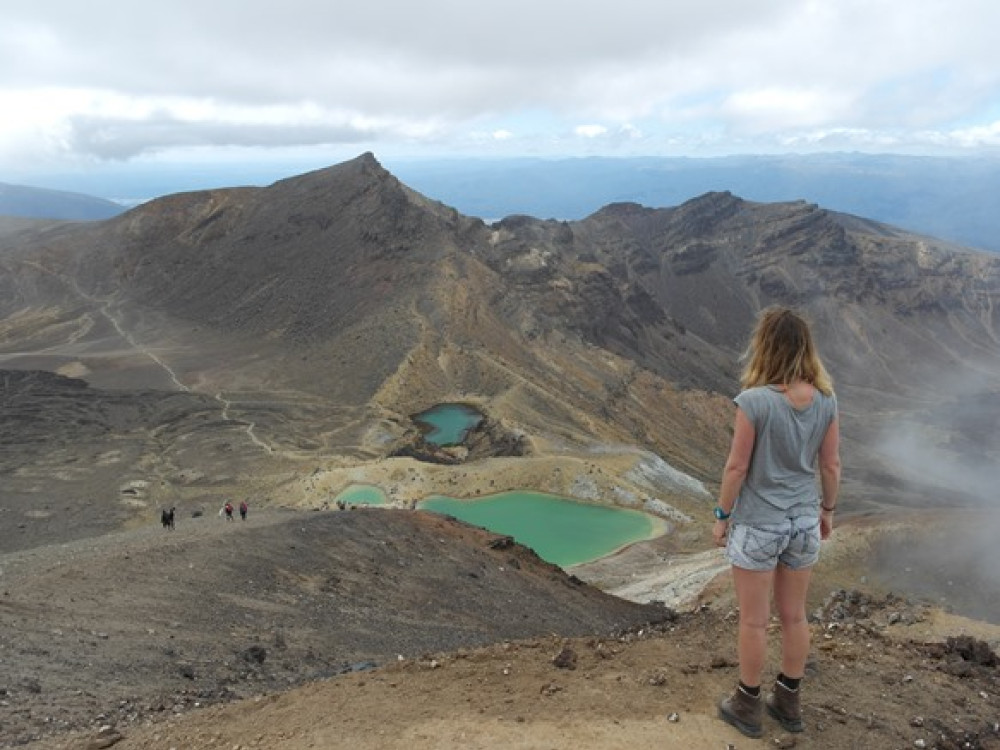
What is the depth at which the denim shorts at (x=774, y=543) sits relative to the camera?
6922 millimetres

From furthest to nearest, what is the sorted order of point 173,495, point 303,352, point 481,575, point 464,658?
point 303,352, point 173,495, point 481,575, point 464,658

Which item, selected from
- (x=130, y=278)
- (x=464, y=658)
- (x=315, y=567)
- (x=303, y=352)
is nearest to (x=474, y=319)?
(x=303, y=352)

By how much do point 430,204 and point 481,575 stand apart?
8874 cm

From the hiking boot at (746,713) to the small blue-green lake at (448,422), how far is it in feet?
177

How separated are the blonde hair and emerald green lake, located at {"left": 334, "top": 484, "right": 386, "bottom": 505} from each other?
40367 millimetres

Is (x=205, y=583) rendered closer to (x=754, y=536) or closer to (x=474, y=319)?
(x=754, y=536)

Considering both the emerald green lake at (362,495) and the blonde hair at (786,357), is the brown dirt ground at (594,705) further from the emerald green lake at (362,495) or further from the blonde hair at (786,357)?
the emerald green lake at (362,495)

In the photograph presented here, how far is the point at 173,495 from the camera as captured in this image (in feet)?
158

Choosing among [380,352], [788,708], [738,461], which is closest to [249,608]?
[788,708]

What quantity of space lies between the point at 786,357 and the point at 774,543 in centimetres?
156

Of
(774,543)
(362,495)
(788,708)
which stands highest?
(774,543)

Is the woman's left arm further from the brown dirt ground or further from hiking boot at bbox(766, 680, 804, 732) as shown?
the brown dirt ground

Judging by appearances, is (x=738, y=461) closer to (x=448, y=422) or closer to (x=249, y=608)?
(x=249, y=608)

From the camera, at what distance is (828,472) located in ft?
23.2
